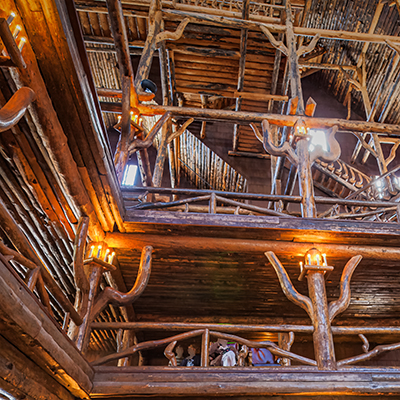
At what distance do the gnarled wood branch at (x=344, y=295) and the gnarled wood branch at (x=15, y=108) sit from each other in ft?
16.1

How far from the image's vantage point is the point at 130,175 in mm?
15586

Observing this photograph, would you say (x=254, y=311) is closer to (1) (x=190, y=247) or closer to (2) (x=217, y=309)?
(2) (x=217, y=309)

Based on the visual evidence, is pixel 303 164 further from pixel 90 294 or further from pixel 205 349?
pixel 90 294

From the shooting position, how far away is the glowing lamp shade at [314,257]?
5.68 metres

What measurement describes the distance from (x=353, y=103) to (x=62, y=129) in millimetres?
17557

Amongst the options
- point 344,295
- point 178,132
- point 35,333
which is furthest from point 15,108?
point 178,132

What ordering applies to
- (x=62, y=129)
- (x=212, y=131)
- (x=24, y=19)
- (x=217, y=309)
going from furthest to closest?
(x=212, y=131), (x=217, y=309), (x=62, y=129), (x=24, y=19)

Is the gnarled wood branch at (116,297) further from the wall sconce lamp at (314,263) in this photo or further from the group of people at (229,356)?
the wall sconce lamp at (314,263)

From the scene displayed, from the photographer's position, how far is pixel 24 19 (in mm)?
2711

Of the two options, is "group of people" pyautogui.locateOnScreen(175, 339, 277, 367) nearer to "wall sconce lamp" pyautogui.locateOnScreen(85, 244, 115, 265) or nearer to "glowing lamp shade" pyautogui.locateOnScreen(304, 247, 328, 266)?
"glowing lamp shade" pyautogui.locateOnScreen(304, 247, 328, 266)

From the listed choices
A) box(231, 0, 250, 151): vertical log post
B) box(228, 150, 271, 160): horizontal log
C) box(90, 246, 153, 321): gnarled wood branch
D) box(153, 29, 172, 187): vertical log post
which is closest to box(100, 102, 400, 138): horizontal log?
box(153, 29, 172, 187): vertical log post

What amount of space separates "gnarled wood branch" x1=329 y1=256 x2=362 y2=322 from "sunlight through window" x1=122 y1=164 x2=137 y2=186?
37.0ft

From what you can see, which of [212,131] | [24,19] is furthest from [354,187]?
[24,19]

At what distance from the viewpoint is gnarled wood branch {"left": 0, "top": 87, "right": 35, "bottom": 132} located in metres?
2.56
